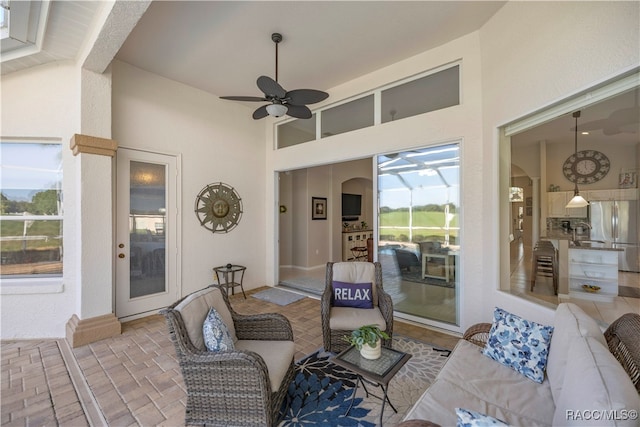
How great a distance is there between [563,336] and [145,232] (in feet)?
15.4

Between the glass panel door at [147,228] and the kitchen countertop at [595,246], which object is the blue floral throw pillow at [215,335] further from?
the kitchen countertop at [595,246]

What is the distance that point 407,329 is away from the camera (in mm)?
3521

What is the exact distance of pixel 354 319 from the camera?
8.84 ft

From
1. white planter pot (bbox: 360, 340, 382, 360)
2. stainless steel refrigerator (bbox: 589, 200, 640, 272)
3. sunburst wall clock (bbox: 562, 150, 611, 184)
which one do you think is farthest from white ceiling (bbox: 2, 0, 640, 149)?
white planter pot (bbox: 360, 340, 382, 360)

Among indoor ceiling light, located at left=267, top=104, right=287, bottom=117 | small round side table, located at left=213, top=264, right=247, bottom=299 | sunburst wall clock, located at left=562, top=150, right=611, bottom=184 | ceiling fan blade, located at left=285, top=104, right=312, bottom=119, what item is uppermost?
ceiling fan blade, located at left=285, top=104, right=312, bottom=119

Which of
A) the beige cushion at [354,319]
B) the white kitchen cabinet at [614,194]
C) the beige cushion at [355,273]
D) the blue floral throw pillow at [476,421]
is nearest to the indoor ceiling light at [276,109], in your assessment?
the beige cushion at [355,273]

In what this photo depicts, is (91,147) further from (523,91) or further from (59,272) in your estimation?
(523,91)

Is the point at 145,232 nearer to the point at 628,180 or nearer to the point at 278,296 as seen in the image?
the point at 278,296

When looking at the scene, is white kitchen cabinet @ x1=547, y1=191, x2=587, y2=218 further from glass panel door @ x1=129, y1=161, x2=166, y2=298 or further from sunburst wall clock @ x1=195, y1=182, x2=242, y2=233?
glass panel door @ x1=129, y1=161, x2=166, y2=298

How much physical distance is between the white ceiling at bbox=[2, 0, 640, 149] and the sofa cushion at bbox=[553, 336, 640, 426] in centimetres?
189

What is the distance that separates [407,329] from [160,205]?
3959 mm

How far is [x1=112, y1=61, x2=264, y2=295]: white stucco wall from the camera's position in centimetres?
389

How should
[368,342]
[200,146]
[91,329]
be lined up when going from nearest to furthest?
1. [368,342]
2. [91,329]
3. [200,146]

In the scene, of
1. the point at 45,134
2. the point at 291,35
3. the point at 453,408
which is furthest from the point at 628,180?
the point at 45,134
